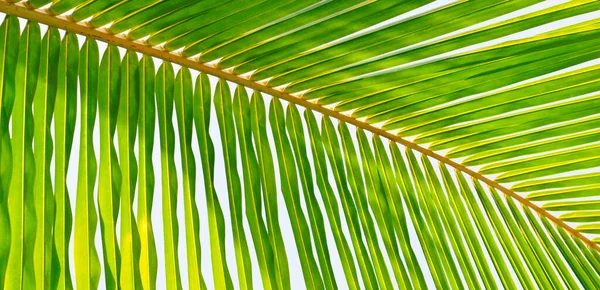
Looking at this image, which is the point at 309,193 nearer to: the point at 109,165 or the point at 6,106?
the point at 109,165

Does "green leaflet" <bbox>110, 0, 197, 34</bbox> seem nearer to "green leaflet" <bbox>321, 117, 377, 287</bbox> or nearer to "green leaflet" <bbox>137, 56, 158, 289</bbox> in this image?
"green leaflet" <bbox>137, 56, 158, 289</bbox>

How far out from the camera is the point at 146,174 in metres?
1.40

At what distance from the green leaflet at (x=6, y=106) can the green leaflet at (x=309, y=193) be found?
0.68 meters

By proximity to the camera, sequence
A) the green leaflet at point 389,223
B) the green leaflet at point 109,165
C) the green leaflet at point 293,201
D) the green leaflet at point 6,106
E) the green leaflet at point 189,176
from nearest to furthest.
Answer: the green leaflet at point 6,106
the green leaflet at point 109,165
the green leaflet at point 189,176
the green leaflet at point 293,201
the green leaflet at point 389,223

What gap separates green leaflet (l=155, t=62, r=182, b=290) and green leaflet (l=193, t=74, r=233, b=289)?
0.25 feet

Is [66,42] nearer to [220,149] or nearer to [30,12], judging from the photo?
[30,12]

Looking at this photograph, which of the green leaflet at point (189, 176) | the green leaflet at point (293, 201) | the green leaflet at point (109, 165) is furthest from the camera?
the green leaflet at point (293, 201)

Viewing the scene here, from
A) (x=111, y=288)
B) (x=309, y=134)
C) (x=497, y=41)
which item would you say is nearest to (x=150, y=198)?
(x=111, y=288)

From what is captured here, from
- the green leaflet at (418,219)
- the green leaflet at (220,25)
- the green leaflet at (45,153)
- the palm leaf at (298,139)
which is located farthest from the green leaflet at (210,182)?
the green leaflet at (418,219)

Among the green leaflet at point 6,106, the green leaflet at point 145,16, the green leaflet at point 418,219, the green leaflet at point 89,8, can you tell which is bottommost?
the green leaflet at point 418,219

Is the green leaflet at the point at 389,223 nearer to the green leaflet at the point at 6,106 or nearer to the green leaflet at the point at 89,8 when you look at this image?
the green leaflet at the point at 89,8

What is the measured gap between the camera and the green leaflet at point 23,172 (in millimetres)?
1186

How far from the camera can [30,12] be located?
4.47 ft

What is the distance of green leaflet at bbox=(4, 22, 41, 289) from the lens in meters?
1.19
